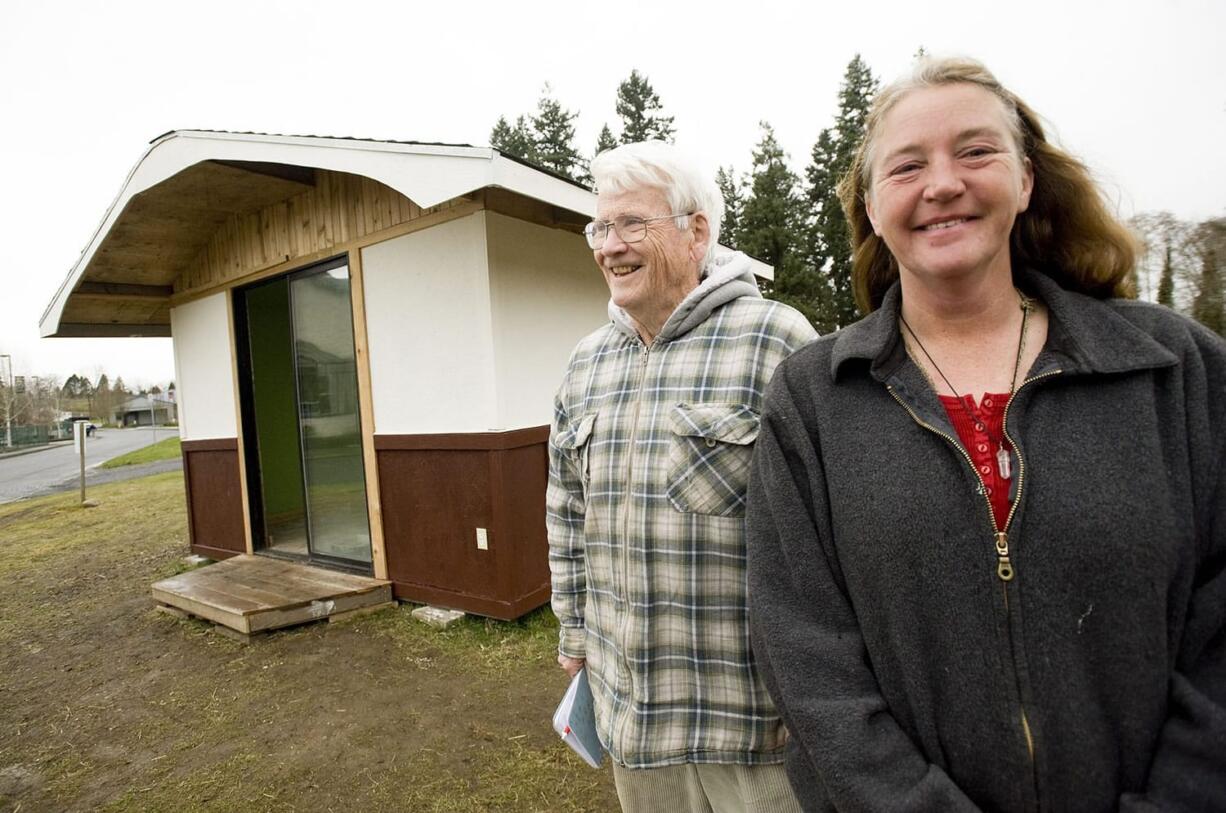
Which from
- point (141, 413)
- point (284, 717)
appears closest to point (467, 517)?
point (284, 717)

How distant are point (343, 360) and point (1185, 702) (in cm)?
483

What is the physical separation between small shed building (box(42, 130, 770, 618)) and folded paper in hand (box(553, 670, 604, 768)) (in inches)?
92.1

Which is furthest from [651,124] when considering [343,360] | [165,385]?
[165,385]

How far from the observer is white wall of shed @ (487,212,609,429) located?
387 cm

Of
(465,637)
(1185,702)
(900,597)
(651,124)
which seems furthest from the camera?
(651,124)

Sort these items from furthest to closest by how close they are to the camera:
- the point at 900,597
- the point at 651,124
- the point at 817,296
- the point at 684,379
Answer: the point at 651,124, the point at 817,296, the point at 684,379, the point at 900,597

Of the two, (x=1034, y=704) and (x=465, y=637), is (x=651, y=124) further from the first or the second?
(x=1034, y=704)

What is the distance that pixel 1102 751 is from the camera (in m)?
0.81

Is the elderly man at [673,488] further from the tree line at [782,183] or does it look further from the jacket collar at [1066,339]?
the tree line at [782,183]

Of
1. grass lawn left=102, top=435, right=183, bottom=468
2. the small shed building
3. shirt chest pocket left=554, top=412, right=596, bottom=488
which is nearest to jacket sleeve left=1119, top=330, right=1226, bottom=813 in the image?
shirt chest pocket left=554, top=412, right=596, bottom=488

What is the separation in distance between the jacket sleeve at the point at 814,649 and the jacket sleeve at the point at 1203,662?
9.4 inches

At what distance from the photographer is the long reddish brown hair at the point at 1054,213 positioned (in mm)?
1003

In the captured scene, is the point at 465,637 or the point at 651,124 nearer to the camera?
the point at 465,637

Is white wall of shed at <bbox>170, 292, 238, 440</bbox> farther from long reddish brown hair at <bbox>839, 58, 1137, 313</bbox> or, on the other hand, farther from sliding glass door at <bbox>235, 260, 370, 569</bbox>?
long reddish brown hair at <bbox>839, 58, 1137, 313</bbox>
